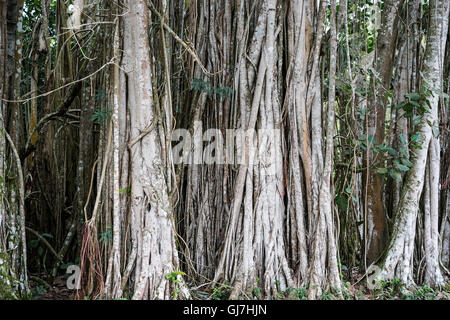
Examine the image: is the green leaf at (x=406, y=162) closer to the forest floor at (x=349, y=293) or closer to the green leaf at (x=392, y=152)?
the green leaf at (x=392, y=152)

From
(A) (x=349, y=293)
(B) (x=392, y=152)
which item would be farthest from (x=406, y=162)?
(A) (x=349, y=293)

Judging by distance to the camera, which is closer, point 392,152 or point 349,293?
point 349,293

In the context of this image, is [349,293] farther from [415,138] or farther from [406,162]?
[415,138]

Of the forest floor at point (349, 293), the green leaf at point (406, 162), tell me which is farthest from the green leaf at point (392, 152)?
the forest floor at point (349, 293)

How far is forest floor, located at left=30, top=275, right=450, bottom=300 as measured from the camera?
3606mm

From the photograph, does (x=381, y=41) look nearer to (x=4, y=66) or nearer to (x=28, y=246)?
(x=4, y=66)

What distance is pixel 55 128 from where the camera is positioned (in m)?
5.18

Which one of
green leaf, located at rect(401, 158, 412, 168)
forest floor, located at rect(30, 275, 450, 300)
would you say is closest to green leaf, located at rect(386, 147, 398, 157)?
green leaf, located at rect(401, 158, 412, 168)

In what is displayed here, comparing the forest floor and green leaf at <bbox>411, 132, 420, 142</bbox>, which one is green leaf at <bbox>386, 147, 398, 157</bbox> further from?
the forest floor

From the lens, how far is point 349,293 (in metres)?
3.79

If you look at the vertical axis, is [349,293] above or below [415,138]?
below

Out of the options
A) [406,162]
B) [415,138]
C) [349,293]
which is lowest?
[349,293]

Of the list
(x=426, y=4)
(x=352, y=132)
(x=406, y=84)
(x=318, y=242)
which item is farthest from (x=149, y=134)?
(x=426, y=4)
